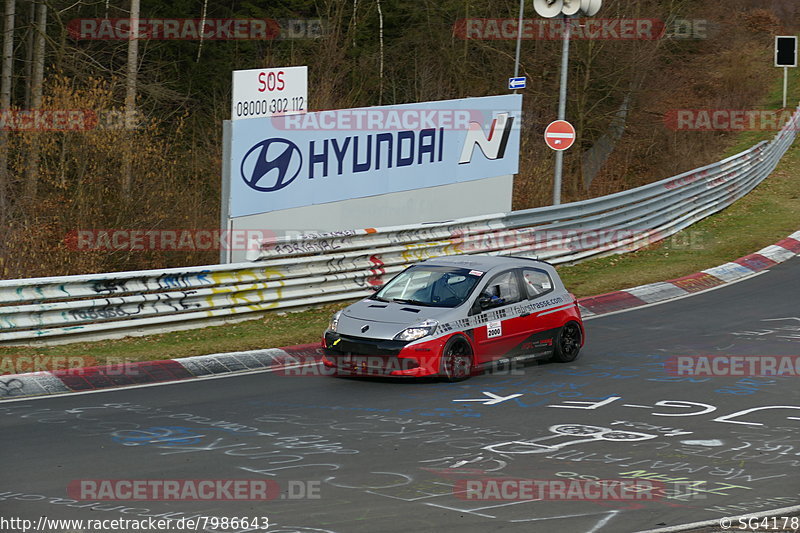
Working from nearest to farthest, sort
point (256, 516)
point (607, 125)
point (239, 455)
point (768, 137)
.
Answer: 1. point (256, 516)
2. point (239, 455)
3. point (607, 125)
4. point (768, 137)

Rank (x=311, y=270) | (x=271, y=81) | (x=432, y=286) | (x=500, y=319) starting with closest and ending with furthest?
(x=500, y=319) → (x=432, y=286) → (x=271, y=81) → (x=311, y=270)

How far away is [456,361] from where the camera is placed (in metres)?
12.9

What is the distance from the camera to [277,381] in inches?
508

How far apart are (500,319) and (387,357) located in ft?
5.69

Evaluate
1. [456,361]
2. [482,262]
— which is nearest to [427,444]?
[456,361]

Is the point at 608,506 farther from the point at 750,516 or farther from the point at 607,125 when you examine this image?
the point at 607,125

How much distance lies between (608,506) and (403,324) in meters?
5.11

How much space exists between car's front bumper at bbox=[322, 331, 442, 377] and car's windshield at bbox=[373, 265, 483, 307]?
927 millimetres

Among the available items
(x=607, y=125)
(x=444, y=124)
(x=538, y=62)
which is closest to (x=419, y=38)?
(x=538, y=62)

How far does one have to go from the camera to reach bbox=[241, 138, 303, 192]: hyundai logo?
16.6 metres

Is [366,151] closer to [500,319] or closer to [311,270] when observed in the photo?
[311,270]

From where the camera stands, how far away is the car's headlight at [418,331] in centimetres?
1253

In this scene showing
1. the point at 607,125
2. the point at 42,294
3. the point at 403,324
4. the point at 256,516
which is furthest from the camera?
the point at 607,125

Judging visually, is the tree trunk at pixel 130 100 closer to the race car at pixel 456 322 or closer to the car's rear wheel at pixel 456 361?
the race car at pixel 456 322
